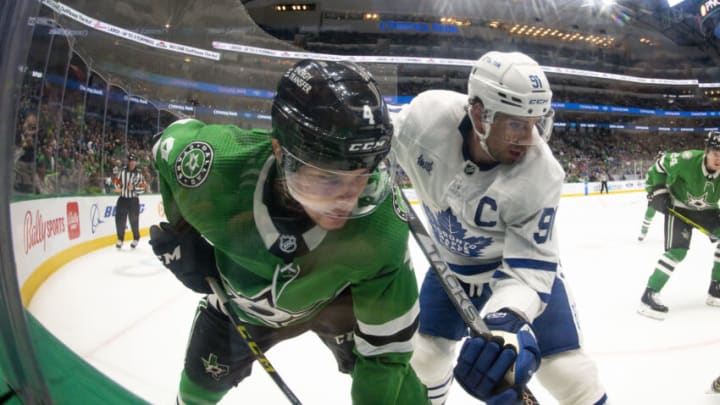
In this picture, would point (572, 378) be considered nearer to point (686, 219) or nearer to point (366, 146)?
point (366, 146)

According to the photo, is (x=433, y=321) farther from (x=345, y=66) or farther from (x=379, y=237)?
(x=345, y=66)

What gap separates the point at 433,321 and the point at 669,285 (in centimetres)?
177

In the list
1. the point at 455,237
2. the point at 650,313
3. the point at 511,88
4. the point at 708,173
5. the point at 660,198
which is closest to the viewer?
the point at 511,88

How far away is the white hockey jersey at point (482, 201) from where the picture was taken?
1.16 m

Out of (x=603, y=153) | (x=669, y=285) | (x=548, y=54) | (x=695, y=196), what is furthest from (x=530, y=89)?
(x=669, y=285)

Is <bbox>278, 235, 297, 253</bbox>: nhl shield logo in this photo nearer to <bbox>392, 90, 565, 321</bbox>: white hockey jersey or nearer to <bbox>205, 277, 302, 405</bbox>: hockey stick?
<bbox>205, 277, 302, 405</bbox>: hockey stick

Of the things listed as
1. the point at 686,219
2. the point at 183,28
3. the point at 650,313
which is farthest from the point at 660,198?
the point at 183,28

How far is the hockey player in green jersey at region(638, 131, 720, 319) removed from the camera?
1806 millimetres

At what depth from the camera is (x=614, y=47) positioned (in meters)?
1.78

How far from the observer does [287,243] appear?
0.69 meters

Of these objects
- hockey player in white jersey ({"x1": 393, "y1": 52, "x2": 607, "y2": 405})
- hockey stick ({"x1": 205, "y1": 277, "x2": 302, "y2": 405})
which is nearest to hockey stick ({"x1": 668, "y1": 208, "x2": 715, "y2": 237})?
hockey player in white jersey ({"x1": 393, "y1": 52, "x2": 607, "y2": 405})

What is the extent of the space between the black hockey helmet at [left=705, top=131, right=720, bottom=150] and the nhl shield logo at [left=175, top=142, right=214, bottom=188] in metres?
1.75

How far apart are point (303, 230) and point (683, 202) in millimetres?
2314

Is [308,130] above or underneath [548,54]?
underneath
